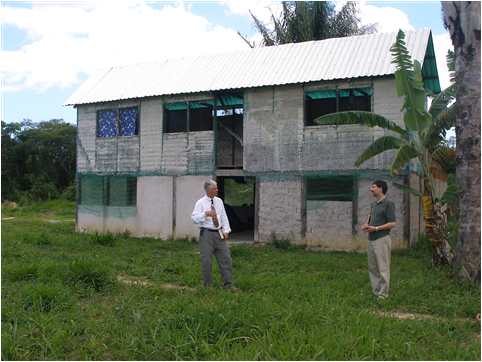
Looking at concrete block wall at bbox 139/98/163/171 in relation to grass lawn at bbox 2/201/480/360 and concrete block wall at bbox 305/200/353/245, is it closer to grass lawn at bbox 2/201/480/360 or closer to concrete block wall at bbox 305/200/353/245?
concrete block wall at bbox 305/200/353/245

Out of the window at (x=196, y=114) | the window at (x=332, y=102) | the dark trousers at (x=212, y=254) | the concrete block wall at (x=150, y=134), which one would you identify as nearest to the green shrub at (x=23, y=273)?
the dark trousers at (x=212, y=254)

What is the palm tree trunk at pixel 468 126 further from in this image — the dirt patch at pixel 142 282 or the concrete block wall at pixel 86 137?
the concrete block wall at pixel 86 137


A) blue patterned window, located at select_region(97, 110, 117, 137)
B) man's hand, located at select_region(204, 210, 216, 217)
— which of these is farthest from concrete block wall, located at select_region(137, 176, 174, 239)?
man's hand, located at select_region(204, 210, 216, 217)

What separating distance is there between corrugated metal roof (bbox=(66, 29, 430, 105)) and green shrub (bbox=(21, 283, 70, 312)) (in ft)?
28.3

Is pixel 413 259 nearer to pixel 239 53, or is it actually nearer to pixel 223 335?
pixel 223 335

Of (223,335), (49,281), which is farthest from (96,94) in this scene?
(223,335)

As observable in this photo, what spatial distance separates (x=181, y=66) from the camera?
1656cm

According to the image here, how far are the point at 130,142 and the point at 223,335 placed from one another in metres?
12.1

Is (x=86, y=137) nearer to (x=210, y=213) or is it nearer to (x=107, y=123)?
(x=107, y=123)

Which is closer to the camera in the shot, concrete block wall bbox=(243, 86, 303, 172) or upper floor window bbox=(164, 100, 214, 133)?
concrete block wall bbox=(243, 86, 303, 172)

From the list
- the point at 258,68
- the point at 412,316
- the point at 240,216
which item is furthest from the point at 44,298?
the point at 240,216

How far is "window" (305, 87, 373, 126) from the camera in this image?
1376cm

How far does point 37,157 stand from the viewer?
38219mm

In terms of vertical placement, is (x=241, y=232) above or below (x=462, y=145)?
below
